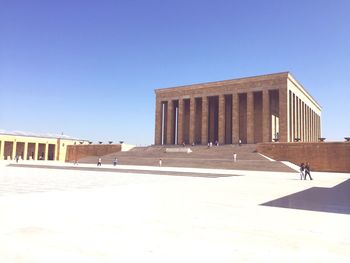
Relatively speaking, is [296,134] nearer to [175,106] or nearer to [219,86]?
[219,86]

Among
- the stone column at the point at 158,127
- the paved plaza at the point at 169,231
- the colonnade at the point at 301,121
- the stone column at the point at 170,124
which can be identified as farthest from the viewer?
the stone column at the point at 158,127

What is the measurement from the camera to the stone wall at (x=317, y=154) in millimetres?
30938

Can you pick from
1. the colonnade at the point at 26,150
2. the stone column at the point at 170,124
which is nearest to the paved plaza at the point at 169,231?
the stone column at the point at 170,124

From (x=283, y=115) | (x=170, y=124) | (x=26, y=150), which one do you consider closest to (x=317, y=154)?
(x=283, y=115)

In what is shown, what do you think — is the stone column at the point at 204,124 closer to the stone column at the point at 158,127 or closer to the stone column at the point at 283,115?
the stone column at the point at 158,127

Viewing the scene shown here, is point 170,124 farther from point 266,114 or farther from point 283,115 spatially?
point 283,115

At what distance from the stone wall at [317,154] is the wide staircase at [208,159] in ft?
8.62

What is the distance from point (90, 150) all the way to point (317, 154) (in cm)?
3463

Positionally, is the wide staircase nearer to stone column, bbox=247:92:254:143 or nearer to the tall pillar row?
stone column, bbox=247:92:254:143

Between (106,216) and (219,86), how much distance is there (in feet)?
139

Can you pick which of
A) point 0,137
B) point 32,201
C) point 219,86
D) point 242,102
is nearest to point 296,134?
point 242,102

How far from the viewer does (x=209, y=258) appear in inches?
152

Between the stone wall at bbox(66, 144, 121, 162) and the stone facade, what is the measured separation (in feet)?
27.8

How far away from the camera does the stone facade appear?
139 ft
